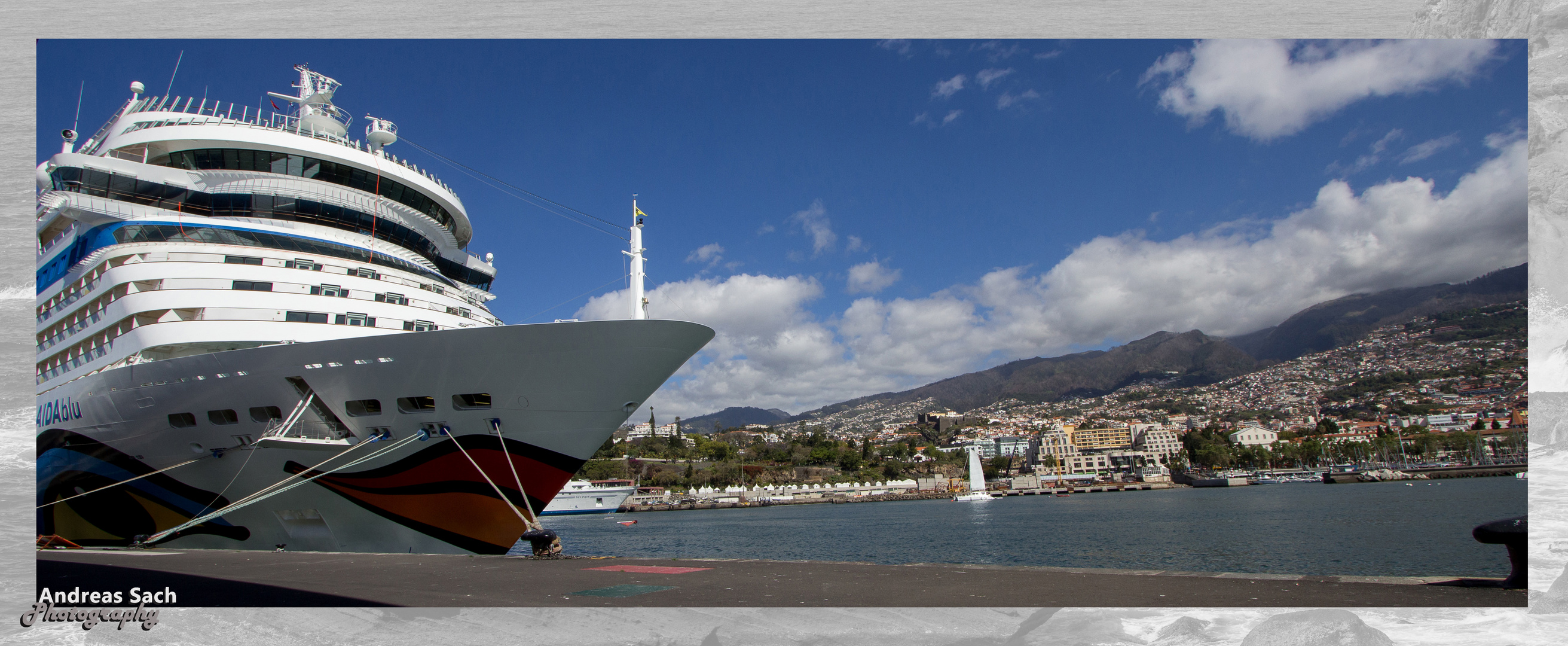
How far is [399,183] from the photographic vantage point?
14.6 meters

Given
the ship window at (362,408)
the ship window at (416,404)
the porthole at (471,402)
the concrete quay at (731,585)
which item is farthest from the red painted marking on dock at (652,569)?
the ship window at (362,408)

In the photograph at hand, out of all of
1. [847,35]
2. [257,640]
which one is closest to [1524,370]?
[847,35]

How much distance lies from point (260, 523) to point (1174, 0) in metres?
14.3

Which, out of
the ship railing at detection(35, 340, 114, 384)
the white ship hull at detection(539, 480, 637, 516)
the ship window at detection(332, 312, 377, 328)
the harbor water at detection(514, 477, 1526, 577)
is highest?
the ship window at detection(332, 312, 377, 328)

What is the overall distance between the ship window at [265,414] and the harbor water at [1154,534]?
983 centimetres

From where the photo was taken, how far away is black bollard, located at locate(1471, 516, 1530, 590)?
452cm

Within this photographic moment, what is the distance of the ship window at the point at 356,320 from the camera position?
38.0 ft

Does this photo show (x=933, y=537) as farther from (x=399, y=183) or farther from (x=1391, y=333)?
(x=1391, y=333)

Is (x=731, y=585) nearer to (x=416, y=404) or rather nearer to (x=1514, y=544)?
(x=1514, y=544)

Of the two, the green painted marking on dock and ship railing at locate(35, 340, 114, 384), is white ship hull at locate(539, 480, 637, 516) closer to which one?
ship railing at locate(35, 340, 114, 384)

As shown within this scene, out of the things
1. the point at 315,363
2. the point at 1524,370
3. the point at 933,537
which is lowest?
the point at 933,537

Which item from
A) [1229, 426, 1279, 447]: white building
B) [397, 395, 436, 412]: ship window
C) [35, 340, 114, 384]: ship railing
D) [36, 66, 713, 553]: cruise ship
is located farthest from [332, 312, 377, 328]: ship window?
[1229, 426, 1279, 447]: white building

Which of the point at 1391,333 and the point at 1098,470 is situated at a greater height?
the point at 1391,333

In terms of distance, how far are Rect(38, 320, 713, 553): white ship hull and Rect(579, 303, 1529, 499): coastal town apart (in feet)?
164
